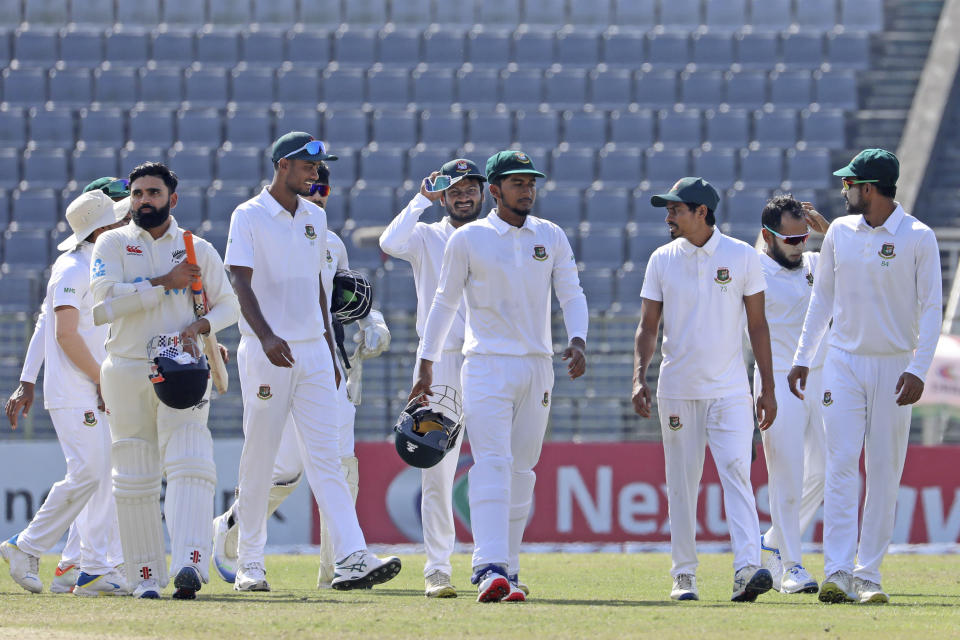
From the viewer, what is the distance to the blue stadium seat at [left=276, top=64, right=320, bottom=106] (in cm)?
2214

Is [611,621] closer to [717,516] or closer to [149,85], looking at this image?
[717,516]

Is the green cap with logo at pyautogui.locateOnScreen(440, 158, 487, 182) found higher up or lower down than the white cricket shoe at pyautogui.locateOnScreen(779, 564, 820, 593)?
higher up

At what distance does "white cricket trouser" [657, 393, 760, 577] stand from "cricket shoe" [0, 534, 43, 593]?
3.62m

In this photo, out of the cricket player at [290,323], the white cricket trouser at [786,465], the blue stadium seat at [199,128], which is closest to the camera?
the cricket player at [290,323]

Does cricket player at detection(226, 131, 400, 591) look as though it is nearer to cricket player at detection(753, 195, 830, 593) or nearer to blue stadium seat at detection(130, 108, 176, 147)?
cricket player at detection(753, 195, 830, 593)

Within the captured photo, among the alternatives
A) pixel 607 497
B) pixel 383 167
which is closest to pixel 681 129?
pixel 383 167

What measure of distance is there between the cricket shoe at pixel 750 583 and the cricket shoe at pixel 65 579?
3.80 m

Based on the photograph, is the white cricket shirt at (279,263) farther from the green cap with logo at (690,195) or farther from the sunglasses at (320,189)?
the green cap with logo at (690,195)

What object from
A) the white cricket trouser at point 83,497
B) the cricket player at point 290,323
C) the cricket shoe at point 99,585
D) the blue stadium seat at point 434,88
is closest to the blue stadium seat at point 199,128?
the blue stadium seat at point 434,88

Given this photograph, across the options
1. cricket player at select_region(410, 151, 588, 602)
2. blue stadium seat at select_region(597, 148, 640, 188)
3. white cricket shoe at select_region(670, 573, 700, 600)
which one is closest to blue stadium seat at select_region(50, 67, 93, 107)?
blue stadium seat at select_region(597, 148, 640, 188)

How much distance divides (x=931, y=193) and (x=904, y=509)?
24.0 ft

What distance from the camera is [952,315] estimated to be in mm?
17156

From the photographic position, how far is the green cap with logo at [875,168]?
314 inches

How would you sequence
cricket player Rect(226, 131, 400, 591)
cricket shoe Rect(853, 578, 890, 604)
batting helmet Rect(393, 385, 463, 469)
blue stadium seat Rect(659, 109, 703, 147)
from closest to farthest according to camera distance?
1. cricket shoe Rect(853, 578, 890, 604)
2. batting helmet Rect(393, 385, 463, 469)
3. cricket player Rect(226, 131, 400, 591)
4. blue stadium seat Rect(659, 109, 703, 147)
